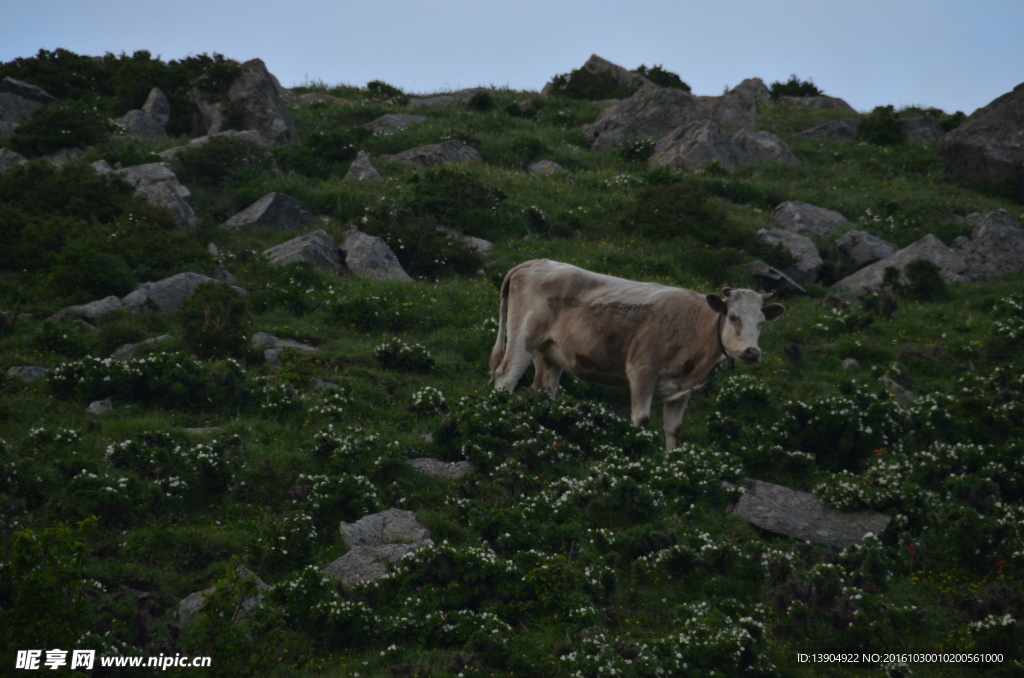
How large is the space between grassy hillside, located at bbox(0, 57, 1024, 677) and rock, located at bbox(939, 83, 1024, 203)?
5.84 m

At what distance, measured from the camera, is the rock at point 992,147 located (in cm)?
2905

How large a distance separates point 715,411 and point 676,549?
5608 millimetres

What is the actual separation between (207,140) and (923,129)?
27308 mm

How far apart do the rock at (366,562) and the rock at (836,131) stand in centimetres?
3103

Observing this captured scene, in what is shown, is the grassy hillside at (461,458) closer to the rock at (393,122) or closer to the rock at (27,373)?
the rock at (27,373)

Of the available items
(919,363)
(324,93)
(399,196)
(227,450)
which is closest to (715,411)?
(919,363)

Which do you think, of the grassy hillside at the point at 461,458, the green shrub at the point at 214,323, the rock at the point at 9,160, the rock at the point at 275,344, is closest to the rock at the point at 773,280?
the grassy hillside at the point at 461,458

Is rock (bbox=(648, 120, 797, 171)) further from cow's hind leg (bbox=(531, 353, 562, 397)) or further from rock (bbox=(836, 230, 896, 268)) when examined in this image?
cow's hind leg (bbox=(531, 353, 562, 397))

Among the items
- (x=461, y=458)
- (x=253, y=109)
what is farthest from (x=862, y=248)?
(x=253, y=109)

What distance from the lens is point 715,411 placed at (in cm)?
1553

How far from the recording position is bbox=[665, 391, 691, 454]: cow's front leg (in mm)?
14133

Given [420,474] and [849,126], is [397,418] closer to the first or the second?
[420,474]

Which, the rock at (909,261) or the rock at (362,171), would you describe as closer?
the rock at (909,261)

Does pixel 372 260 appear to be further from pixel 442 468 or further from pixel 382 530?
pixel 382 530
